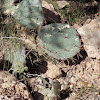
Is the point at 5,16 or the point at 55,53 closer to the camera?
the point at 55,53

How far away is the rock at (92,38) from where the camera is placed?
2102mm

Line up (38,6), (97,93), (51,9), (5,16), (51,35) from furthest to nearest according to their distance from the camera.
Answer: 1. (51,9)
2. (5,16)
3. (38,6)
4. (51,35)
5. (97,93)

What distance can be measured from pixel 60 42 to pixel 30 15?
53cm

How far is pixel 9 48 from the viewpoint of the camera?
6.82ft

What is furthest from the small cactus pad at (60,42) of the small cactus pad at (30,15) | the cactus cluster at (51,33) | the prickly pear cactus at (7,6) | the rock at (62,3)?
the rock at (62,3)

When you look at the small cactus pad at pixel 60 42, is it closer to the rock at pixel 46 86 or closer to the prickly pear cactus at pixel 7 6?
the rock at pixel 46 86

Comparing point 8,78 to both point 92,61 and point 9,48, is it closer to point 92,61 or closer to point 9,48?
point 9,48

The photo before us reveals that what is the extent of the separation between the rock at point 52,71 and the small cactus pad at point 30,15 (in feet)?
1.71

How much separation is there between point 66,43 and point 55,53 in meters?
0.17

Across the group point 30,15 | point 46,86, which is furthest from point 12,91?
point 30,15

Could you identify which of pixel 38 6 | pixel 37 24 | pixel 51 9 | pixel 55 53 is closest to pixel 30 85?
pixel 55 53

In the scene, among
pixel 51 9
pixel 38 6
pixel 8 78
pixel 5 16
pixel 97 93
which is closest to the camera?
pixel 8 78

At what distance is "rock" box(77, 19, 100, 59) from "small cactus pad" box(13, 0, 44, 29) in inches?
21.5

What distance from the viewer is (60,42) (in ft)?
6.59
